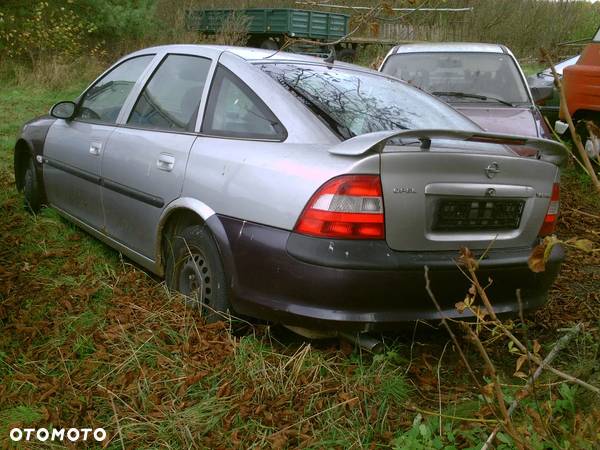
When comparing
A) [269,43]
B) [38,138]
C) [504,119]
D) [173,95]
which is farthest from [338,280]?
[269,43]

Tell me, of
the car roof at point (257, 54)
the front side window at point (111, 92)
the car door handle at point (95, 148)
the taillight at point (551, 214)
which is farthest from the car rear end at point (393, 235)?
the front side window at point (111, 92)

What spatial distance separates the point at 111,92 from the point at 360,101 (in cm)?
198

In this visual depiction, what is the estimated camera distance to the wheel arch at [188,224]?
282 centimetres

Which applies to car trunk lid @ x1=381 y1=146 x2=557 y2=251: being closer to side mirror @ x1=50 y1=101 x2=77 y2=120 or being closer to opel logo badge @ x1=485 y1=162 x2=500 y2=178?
opel logo badge @ x1=485 y1=162 x2=500 y2=178

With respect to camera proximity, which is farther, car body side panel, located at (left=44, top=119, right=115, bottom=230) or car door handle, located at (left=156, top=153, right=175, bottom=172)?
car body side panel, located at (left=44, top=119, right=115, bottom=230)

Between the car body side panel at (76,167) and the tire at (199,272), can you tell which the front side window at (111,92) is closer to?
the car body side panel at (76,167)

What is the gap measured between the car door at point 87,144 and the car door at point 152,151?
0.62 ft

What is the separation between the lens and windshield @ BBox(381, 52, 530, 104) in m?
6.10

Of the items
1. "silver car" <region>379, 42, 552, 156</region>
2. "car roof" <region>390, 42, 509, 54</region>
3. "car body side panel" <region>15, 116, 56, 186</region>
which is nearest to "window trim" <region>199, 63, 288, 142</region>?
"car body side panel" <region>15, 116, 56, 186</region>

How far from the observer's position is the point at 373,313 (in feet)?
8.38

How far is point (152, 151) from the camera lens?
3453mm

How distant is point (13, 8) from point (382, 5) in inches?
585

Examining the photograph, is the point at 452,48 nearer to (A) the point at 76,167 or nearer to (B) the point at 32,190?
(A) the point at 76,167

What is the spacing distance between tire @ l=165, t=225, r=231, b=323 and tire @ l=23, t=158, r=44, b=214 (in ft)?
6.96
